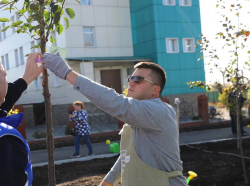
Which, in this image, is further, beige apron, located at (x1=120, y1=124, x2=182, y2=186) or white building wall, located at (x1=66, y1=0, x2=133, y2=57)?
white building wall, located at (x1=66, y1=0, x2=133, y2=57)

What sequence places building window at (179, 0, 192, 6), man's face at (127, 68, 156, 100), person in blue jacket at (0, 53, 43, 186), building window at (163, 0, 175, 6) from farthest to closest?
A: 1. building window at (179, 0, 192, 6)
2. building window at (163, 0, 175, 6)
3. man's face at (127, 68, 156, 100)
4. person in blue jacket at (0, 53, 43, 186)

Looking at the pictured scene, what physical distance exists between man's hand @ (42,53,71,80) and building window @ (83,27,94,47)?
22671 mm

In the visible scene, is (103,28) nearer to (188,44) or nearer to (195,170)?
(188,44)

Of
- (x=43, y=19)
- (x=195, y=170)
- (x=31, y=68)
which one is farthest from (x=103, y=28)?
(x=31, y=68)

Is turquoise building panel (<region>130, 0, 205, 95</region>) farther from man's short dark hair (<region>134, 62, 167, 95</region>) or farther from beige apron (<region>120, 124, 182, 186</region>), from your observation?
beige apron (<region>120, 124, 182, 186</region>)

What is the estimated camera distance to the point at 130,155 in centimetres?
267

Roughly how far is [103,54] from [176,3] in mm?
6390

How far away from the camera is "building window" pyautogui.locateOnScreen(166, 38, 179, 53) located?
87.1ft

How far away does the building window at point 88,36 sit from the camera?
24.8 metres

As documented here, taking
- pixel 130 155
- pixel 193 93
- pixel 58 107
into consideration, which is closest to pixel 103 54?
pixel 58 107

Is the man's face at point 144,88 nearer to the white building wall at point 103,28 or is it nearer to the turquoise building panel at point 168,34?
the white building wall at point 103,28

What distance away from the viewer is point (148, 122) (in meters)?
2.45

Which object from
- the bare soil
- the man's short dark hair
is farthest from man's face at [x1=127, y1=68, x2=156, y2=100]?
the bare soil

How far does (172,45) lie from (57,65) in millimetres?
24920
